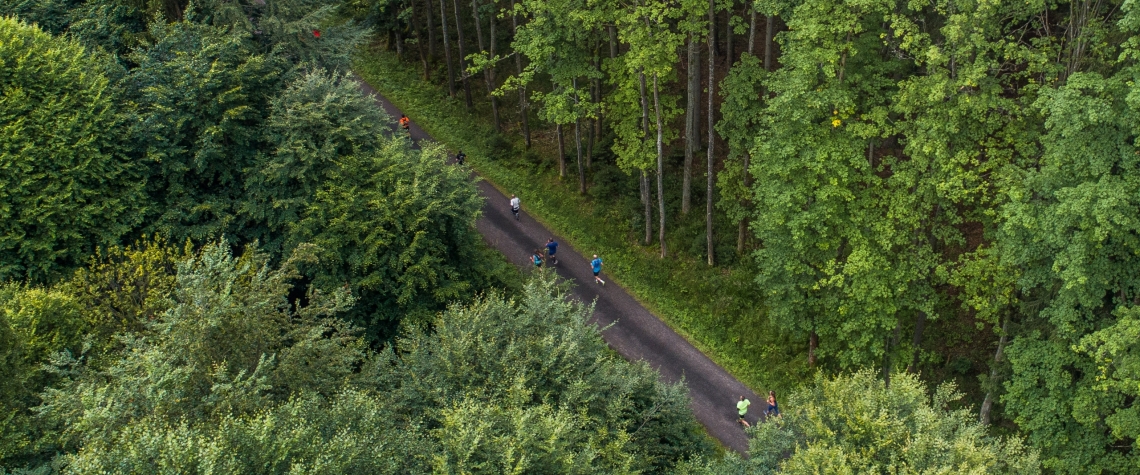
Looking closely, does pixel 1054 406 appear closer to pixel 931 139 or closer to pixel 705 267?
pixel 931 139

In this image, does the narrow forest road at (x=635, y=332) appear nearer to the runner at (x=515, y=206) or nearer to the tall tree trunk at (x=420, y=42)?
the runner at (x=515, y=206)

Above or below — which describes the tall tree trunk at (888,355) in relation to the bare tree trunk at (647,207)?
below

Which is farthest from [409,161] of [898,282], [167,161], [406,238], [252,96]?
[898,282]

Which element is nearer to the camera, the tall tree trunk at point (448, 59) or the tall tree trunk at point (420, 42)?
the tall tree trunk at point (448, 59)

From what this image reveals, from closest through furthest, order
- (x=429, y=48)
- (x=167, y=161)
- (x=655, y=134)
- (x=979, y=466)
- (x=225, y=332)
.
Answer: (x=979, y=466) < (x=225, y=332) < (x=167, y=161) < (x=655, y=134) < (x=429, y=48)

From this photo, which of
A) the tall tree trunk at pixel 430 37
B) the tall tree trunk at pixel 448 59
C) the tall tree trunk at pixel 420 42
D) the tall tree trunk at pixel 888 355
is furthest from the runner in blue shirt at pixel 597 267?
the tall tree trunk at pixel 430 37

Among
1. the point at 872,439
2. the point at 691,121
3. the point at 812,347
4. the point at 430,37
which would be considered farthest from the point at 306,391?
the point at 430,37

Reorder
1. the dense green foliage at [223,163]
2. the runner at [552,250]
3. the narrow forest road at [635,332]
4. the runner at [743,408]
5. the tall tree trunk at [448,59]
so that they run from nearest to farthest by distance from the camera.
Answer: the dense green foliage at [223,163], the runner at [743,408], the narrow forest road at [635,332], the runner at [552,250], the tall tree trunk at [448,59]
